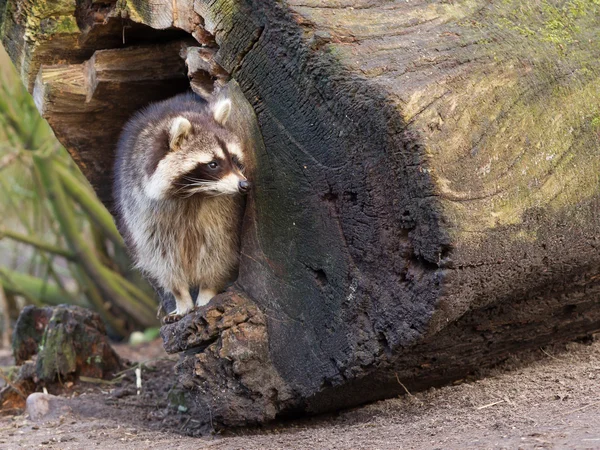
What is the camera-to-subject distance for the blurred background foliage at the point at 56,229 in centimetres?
728

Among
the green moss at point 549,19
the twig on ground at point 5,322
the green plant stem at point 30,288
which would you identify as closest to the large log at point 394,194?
the green moss at point 549,19

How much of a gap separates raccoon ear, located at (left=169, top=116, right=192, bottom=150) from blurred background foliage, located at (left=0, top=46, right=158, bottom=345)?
3.59 metres

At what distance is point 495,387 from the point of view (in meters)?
3.25

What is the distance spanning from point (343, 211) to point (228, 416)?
1.19 metres

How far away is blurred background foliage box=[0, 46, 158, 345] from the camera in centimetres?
728

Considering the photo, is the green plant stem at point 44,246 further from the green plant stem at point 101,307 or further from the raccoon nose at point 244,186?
the raccoon nose at point 244,186

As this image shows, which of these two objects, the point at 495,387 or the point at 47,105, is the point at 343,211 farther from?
the point at 47,105

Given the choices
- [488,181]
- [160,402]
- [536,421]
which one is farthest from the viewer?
[160,402]

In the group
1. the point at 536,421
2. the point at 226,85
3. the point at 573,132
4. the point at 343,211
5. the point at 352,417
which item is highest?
the point at 226,85

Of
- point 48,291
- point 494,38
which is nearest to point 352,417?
point 494,38

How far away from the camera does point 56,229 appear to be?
818 cm

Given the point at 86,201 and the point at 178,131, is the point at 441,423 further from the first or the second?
the point at 86,201

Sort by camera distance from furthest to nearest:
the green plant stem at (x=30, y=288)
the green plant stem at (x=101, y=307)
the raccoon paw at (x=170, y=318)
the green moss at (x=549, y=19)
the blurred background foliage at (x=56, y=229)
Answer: the green plant stem at (x=30, y=288), the green plant stem at (x=101, y=307), the blurred background foliage at (x=56, y=229), the raccoon paw at (x=170, y=318), the green moss at (x=549, y=19)

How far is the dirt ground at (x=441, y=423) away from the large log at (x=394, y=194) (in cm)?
10
